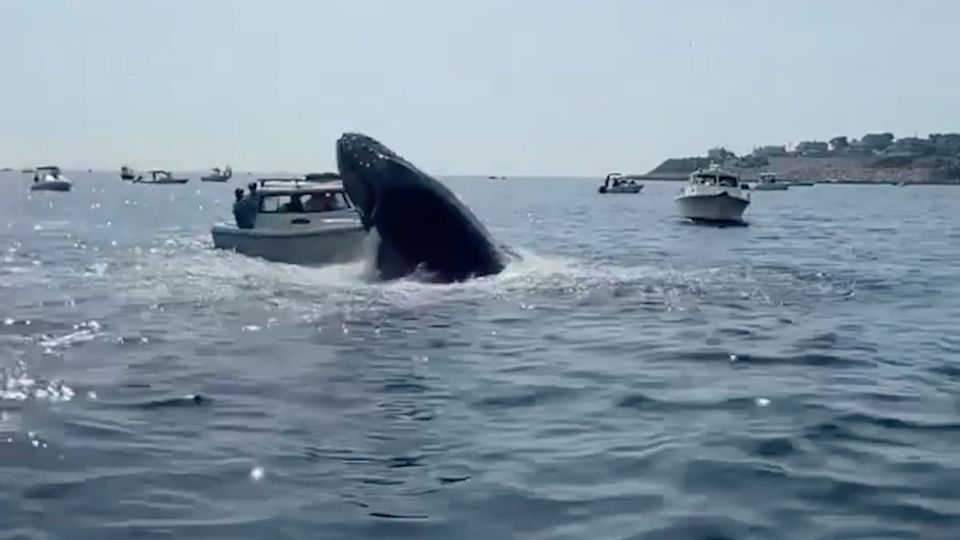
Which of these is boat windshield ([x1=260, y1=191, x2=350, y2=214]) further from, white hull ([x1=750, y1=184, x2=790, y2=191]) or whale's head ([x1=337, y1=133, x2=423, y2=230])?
white hull ([x1=750, y1=184, x2=790, y2=191])

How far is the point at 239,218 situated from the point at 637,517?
94.9ft

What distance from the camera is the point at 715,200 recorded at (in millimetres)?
61312

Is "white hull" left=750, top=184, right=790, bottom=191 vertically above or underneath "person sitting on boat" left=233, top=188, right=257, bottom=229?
underneath

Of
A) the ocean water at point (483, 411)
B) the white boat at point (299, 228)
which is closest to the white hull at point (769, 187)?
the white boat at point (299, 228)

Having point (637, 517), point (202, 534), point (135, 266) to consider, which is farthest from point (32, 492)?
point (135, 266)

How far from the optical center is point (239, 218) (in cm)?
3578

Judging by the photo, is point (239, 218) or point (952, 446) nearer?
point (952, 446)

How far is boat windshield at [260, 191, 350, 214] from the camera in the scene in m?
33.0

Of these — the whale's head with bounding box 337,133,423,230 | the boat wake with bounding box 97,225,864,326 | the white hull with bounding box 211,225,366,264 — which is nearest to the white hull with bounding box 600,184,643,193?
the white hull with bounding box 211,225,366,264

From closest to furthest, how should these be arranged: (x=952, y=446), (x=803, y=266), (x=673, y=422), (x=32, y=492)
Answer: (x=32, y=492)
(x=952, y=446)
(x=673, y=422)
(x=803, y=266)

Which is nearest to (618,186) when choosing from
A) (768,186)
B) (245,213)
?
(768,186)

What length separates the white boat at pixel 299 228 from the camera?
30.8 m

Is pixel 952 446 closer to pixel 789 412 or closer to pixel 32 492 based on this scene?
pixel 789 412

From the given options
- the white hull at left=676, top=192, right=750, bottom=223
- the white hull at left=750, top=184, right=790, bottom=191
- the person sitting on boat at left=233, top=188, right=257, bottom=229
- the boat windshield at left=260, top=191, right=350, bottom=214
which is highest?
the boat windshield at left=260, top=191, right=350, bottom=214
